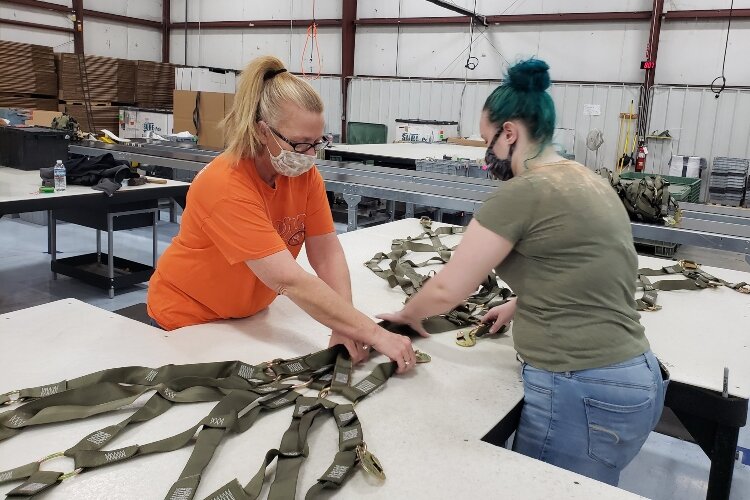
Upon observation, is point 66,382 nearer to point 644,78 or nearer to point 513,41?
point 644,78

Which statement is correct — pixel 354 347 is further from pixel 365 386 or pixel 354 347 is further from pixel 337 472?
pixel 337 472

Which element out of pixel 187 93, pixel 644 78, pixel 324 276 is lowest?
pixel 324 276

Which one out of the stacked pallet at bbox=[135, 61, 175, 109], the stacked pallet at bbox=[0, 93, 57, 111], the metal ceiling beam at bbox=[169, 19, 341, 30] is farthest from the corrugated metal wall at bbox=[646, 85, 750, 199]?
the stacked pallet at bbox=[0, 93, 57, 111]

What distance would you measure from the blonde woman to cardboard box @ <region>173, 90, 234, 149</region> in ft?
22.0

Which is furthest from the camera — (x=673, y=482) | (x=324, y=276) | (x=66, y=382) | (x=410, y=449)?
(x=673, y=482)

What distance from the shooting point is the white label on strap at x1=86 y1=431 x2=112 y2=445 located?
1.14 meters

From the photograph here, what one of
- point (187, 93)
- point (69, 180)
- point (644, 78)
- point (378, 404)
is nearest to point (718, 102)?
point (644, 78)

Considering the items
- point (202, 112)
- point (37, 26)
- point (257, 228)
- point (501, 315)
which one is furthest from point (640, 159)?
point (37, 26)

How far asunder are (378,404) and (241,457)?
1.18 feet

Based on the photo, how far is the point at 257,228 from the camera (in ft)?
5.19

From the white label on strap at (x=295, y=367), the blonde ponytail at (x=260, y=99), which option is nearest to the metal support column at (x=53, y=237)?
→ the blonde ponytail at (x=260, y=99)

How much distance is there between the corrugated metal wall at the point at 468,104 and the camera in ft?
31.2

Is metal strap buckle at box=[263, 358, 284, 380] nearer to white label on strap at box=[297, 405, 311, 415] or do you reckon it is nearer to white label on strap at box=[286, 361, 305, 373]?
white label on strap at box=[286, 361, 305, 373]

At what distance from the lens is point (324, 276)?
2.00 meters
